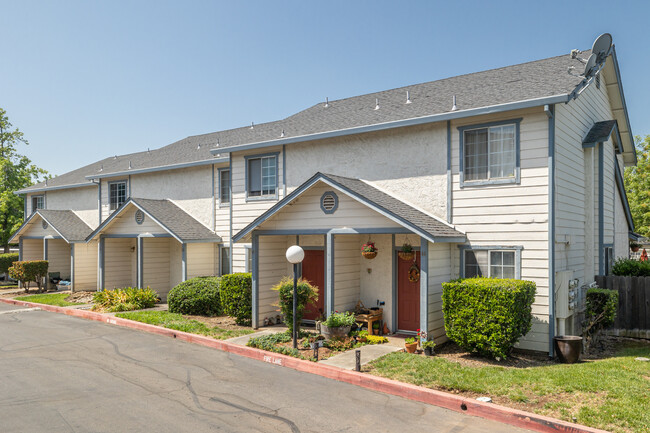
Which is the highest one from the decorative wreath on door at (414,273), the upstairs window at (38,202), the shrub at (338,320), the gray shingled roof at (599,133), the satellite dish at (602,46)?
the satellite dish at (602,46)

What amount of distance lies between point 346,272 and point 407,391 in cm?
533

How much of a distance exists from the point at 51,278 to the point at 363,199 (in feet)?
65.1

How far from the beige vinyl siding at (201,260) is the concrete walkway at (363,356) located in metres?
8.95

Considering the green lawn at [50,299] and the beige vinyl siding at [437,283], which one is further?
the green lawn at [50,299]

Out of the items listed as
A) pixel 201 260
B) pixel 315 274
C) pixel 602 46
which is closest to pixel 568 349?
pixel 315 274

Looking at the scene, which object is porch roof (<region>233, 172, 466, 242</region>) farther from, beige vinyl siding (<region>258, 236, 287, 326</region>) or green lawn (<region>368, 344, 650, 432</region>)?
green lawn (<region>368, 344, 650, 432</region>)

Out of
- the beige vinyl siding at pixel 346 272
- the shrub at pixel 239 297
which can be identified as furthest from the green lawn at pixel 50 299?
the beige vinyl siding at pixel 346 272

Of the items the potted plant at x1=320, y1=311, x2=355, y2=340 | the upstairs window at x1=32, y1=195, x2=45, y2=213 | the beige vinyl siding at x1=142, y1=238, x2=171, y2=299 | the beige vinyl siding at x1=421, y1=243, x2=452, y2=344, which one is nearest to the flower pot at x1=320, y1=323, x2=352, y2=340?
the potted plant at x1=320, y1=311, x2=355, y2=340

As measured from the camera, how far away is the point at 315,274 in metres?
14.9

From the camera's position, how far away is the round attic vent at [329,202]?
1245 centimetres

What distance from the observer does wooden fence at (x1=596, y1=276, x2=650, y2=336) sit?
13.6 metres

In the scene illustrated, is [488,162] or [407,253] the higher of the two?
[488,162]

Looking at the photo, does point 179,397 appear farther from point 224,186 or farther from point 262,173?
point 224,186

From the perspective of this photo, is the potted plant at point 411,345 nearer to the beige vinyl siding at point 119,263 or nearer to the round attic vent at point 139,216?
the round attic vent at point 139,216
